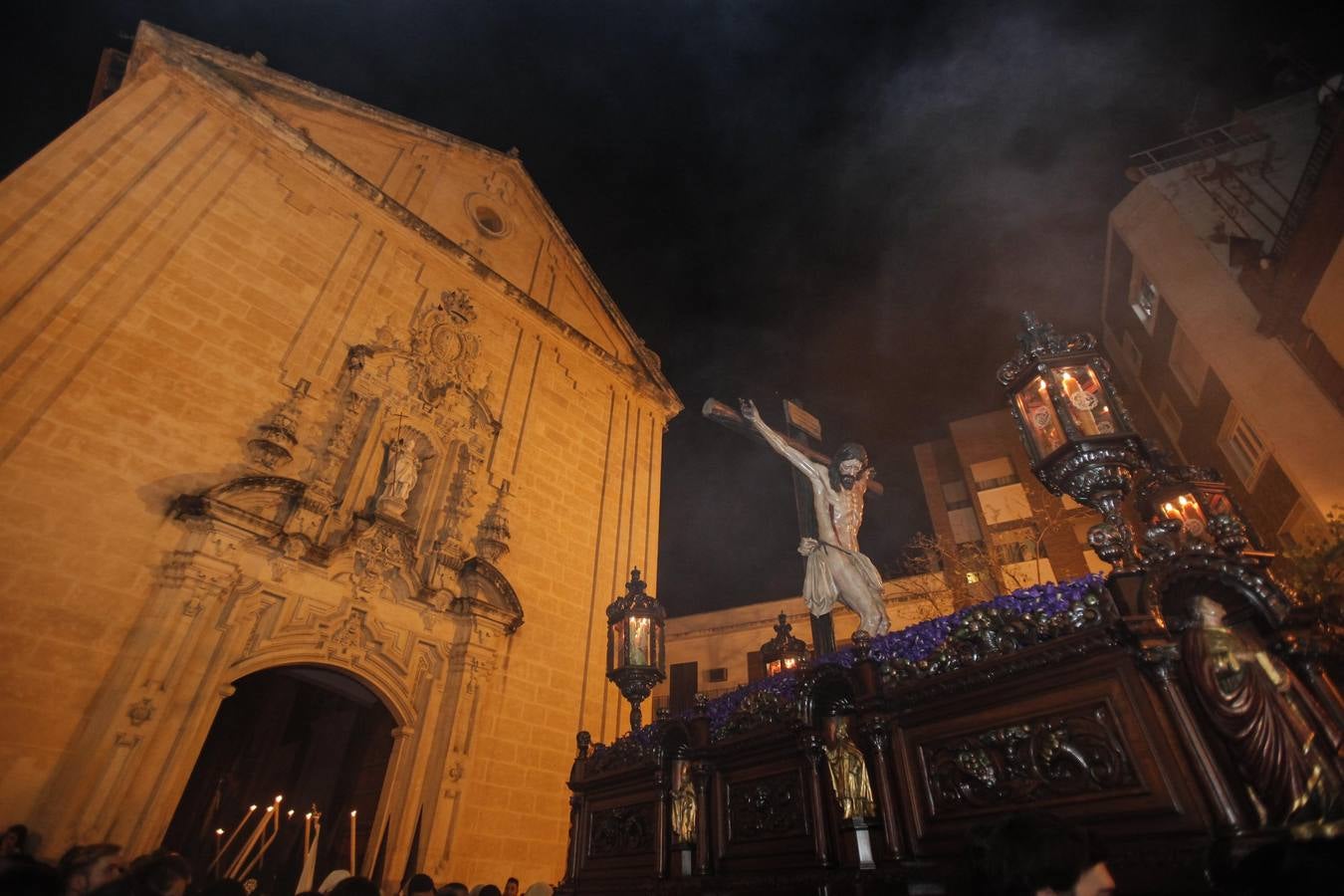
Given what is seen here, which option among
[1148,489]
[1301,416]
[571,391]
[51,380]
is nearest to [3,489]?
[51,380]

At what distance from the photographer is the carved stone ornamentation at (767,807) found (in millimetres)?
3963

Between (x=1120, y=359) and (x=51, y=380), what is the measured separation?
2896 centimetres

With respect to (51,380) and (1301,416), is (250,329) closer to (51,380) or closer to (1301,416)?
(51,380)

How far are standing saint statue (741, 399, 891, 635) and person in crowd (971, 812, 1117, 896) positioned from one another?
2924 mm

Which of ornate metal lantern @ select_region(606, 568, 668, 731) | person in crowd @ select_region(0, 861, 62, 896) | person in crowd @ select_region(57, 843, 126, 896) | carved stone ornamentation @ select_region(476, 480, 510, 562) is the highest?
A: carved stone ornamentation @ select_region(476, 480, 510, 562)

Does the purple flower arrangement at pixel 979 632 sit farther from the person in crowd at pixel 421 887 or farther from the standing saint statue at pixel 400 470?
the standing saint statue at pixel 400 470

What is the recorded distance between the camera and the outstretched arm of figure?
6477 millimetres

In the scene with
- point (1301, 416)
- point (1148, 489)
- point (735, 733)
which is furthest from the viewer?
point (1301, 416)

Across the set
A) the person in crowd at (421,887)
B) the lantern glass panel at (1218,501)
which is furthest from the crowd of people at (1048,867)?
the lantern glass panel at (1218,501)

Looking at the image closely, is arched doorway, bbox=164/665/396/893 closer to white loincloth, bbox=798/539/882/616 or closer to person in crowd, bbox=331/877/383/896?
person in crowd, bbox=331/877/383/896

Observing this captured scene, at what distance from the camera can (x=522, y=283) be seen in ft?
→ 44.3

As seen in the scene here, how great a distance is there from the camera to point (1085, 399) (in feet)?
13.7

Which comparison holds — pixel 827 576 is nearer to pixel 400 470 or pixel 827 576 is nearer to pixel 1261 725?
pixel 1261 725

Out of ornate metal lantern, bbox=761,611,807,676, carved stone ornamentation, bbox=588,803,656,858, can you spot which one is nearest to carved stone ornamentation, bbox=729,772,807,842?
carved stone ornamentation, bbox=588,803,656,858
